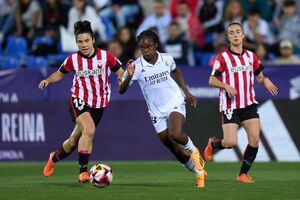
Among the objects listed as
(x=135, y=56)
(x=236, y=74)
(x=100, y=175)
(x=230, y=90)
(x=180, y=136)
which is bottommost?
(x=100, y=175)

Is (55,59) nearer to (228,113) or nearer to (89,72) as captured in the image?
(89,72)

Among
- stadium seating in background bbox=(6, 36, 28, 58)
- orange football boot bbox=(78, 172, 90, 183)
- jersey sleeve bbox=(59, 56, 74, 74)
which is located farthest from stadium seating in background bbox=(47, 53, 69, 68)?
orange football boot bbox=(78, 172, 90, 183)

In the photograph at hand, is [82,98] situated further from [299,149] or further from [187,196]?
[299,149]

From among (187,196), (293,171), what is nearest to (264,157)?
(293,171)

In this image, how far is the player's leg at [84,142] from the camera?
12617 millimetres

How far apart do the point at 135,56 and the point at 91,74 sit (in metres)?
7.13

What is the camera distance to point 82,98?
Result: 13.1 m

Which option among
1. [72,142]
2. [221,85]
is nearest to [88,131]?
[72,142]

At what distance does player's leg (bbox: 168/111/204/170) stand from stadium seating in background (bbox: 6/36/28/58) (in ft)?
32.0

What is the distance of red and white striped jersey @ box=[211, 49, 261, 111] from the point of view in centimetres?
1317

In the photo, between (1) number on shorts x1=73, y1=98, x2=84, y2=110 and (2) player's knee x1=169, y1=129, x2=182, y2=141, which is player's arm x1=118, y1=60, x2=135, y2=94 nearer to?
(2) player's knee x1=169, y1=129, x2=182, y2=141

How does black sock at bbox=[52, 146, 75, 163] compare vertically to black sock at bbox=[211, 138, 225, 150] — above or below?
below

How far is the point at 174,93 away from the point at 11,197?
2746mm

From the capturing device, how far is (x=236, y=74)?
43.4 feet
